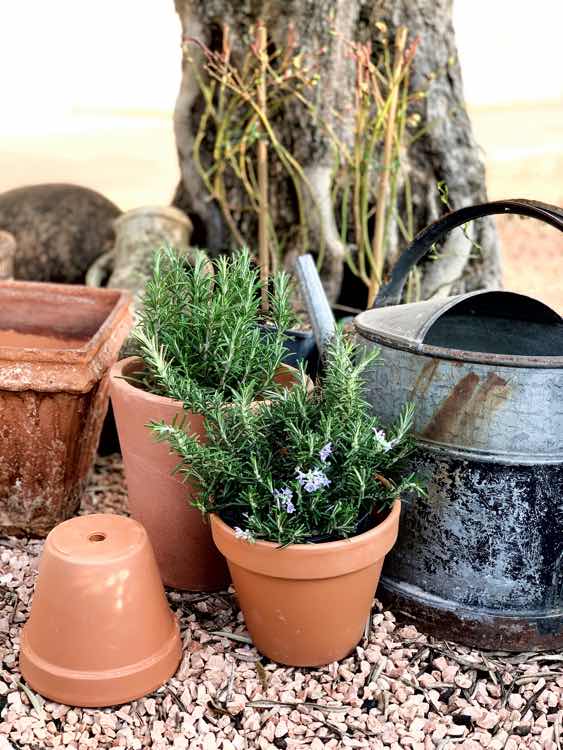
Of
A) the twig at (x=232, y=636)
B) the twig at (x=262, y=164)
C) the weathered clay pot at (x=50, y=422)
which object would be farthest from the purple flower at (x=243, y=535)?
the twig at (x=262, y=164)

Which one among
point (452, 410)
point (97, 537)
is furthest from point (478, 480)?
point (97, 537)

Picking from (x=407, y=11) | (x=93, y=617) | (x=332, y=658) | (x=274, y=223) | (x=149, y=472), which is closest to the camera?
(x=93, y=617)

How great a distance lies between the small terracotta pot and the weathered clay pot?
2.42 ft

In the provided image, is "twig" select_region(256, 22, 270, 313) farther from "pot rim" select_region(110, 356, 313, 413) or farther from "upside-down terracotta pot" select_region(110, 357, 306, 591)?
"upside-down terracotta pot" select_region(110, 357, 306, 591)

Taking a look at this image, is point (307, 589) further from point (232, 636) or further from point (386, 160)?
point (386, 160)

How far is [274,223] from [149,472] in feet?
8.59

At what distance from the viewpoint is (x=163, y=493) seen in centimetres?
218

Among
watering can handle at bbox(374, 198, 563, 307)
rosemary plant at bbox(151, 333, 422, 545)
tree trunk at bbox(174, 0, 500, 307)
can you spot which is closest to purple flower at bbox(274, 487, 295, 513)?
rosemary plant at bbox(151, 333, 422, 545)

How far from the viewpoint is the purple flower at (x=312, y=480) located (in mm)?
1769

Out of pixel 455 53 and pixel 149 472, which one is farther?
pixel 455 53

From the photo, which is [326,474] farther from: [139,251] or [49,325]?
[139,251]

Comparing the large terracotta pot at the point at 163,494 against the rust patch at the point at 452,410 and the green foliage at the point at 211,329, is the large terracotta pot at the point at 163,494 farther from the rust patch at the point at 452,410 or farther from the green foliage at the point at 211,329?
the rust patch at the point at 452,410

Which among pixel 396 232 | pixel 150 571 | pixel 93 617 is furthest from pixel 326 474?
pixel 396 232

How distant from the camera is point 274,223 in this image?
4535 millimetres
